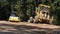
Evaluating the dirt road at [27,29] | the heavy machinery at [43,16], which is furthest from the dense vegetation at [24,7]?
the dirt road at [27,29]

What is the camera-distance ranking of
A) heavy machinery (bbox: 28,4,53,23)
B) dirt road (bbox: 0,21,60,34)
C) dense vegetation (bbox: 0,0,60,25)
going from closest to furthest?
1. dirt road (bbox: 0,21,60,34)
2. dense vegetation (bbox: 0,0,60,25)
3. heavy machinery (bbox: 28,4,53,23)

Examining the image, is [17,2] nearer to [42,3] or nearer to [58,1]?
[42,3]

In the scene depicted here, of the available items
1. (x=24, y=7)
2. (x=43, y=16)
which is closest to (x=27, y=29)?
(x=43, y=16)

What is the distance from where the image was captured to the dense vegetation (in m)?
15.8

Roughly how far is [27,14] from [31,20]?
1.06 m

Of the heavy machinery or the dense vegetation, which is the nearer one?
the dense vegetation

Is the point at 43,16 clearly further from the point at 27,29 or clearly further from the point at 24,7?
the point at 27,29

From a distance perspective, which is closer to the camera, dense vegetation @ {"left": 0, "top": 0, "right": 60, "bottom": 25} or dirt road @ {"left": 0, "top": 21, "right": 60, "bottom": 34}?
dirt road @ {"left": 0, "top": 21, "right": 60, "bottom": 34}

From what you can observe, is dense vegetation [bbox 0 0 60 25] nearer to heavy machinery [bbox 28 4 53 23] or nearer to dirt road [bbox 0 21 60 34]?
heavy machinery [bbox 28 4 53 23]

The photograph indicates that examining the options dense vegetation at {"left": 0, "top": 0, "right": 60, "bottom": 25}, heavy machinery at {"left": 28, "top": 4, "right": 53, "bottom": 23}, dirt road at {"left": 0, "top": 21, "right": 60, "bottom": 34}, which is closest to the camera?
dirt road at {"left": 0, "top": 21, "right": 60, "bottom": 34}

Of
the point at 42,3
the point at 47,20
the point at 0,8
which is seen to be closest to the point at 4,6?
the point at 0,8

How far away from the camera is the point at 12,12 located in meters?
19.2

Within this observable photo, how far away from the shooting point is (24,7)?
17.9 metres

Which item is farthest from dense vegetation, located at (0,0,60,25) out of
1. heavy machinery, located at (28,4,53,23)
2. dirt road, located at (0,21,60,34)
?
dirt road, located at (0,21,60,34)
